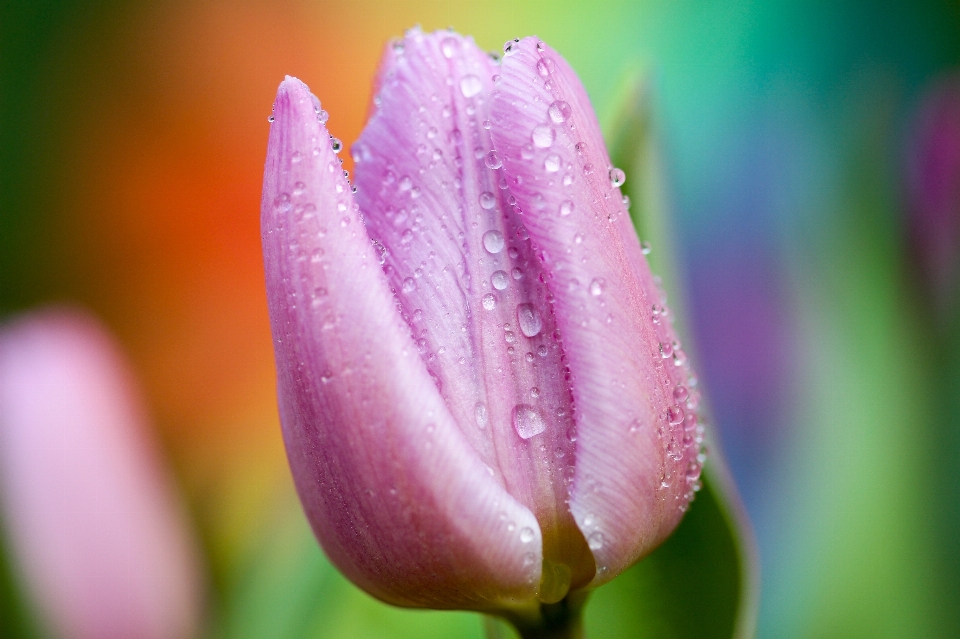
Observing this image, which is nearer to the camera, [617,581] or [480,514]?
[480,514]

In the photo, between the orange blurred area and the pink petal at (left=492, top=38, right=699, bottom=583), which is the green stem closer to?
the pink petal at (left=492, top=38, right=699, bottom=583)

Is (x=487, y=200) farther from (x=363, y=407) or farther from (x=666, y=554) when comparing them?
(x=666, y=554)

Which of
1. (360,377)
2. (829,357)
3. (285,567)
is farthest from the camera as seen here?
(829,357)

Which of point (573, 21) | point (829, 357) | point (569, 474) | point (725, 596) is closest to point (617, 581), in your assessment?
point (725, 596)

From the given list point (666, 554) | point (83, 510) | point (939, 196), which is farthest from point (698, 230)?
point (83, 510)

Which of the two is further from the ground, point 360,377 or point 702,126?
point 702,126

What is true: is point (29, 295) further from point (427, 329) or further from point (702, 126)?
point (427, 329)

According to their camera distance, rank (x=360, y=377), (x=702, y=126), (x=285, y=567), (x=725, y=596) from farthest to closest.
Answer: (x=702, y=126)
(x=285, y=567)
(x=725, y=596)
(x=360, y=377)

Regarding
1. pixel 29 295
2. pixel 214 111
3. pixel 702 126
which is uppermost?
pixel 702 126
